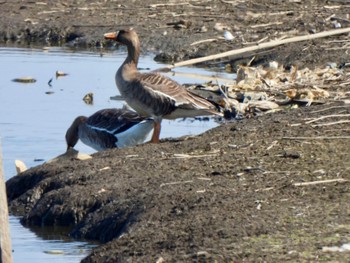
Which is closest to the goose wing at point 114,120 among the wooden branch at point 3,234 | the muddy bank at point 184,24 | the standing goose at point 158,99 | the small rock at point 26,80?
the standing goose at point 158,99

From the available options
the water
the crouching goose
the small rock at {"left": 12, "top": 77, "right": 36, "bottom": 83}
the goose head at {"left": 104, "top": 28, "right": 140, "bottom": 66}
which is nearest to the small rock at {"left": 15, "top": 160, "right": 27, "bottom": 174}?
the water

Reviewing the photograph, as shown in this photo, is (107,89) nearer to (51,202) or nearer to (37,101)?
(37,101)

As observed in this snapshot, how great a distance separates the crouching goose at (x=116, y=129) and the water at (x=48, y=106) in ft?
1.76

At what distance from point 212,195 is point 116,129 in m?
3.64

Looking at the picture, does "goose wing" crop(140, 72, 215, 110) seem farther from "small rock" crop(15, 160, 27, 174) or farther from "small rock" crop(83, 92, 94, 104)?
"small rock" crop(83, 92, 94, 104)

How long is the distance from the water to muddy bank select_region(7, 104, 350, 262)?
0.47 meters

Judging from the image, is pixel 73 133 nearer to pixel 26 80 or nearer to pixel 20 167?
pixel 20 167

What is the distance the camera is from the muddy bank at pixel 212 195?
699cm

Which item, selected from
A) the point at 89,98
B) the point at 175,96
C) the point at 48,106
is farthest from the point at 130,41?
the point at 89,98

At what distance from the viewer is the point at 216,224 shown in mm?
7406

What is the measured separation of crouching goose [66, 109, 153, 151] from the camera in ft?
38.4

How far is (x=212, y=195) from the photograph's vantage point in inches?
324

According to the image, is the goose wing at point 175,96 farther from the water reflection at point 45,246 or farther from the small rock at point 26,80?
the small rock at point 26,80

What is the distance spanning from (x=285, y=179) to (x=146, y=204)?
3.88 ft
